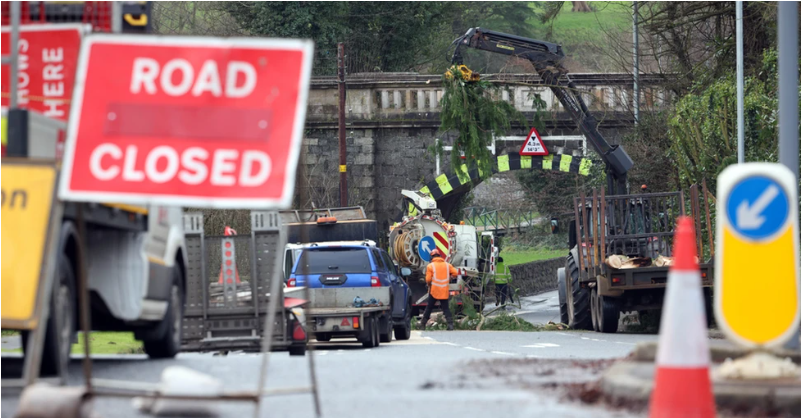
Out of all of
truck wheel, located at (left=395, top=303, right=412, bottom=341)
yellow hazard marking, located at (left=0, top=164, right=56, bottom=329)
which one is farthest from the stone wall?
yellow hazard marking, located at (left=0, top=164, right=56, bottom=329)

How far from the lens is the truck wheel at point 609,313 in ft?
67.2

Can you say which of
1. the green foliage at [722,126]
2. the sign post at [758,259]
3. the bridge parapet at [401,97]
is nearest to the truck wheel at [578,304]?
the green foliage at [722,126]

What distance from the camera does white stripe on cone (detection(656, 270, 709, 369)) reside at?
5898 mm

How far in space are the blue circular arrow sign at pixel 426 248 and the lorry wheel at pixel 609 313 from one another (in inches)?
432

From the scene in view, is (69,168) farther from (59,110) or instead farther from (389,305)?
(389,305)

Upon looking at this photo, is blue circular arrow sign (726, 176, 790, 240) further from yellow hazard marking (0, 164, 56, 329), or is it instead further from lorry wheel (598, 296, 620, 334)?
lorry wheel (598, 296, 620, 334)

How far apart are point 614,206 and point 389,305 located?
4866 mm

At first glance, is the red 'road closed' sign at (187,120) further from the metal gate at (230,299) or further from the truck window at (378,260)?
the truck window at (378,260)

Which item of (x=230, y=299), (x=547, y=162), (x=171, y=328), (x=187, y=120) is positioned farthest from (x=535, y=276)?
(x=187, y=120)

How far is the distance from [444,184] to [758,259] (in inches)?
1115

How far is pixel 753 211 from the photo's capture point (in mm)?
6516

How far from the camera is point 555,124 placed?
33.6m

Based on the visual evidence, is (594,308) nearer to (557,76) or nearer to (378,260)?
(378,260)

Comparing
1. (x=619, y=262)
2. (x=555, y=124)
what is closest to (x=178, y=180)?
(x=619, y=262)
